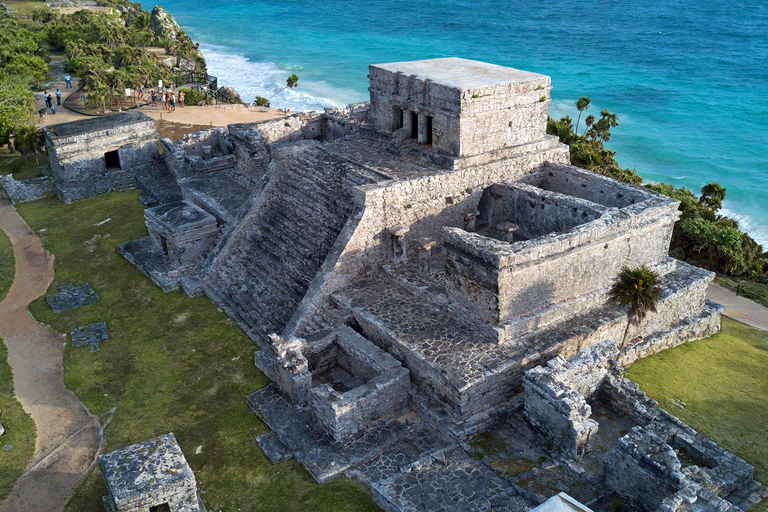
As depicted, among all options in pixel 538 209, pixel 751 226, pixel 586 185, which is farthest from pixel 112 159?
pixel 751 226

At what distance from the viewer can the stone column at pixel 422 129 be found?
19.3m

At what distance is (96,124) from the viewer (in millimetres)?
28172

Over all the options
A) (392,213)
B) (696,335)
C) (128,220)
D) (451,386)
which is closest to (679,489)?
(451,386)

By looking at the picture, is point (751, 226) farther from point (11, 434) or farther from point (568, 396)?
point (11, 434)

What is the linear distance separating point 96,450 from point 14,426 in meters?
2.34

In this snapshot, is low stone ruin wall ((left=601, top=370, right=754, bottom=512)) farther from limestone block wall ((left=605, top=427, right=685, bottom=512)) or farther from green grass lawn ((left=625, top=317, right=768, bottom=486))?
green grass lawn ((left=625, top=317, right=768, bottom=486))

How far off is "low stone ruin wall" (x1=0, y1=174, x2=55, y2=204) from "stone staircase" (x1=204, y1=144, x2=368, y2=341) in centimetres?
1270

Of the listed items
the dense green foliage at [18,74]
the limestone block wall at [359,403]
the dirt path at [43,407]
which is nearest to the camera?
the dirt path at [43,407]

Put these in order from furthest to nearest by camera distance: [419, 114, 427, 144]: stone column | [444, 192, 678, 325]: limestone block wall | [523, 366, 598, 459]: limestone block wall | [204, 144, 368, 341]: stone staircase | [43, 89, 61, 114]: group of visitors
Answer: [43, 89, 61, 114]: group of visitors → [419, 114, 427, 144]: stone column → [204, 144, 368, 341]: stone staircase → [444, 192, 678, 325]: limestone block wall → [523, 366, 598, 459]: limestone block wall

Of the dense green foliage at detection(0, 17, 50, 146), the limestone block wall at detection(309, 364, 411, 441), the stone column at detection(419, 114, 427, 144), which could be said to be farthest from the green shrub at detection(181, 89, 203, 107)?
the limestone block wall at detection(309, 364, 411, 441)

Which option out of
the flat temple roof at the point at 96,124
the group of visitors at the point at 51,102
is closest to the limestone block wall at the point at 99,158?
the flat temple roof at the point at 96,124

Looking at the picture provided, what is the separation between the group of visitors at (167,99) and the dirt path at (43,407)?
1963 cm

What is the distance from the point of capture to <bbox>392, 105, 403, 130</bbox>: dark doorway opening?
795 inches

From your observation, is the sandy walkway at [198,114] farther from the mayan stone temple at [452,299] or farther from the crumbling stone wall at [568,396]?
the crumbling stone wall at [568,396]
